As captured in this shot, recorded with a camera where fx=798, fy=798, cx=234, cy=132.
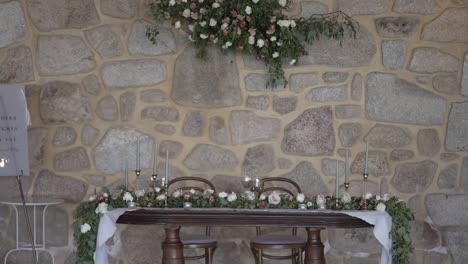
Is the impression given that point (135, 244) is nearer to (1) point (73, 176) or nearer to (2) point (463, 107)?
(1) point (73, 176)

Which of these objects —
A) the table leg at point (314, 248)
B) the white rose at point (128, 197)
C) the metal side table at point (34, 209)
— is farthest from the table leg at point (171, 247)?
the metal side table at point (34, 209)

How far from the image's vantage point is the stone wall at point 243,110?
18.0ft

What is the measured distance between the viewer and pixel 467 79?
5480 millimetres

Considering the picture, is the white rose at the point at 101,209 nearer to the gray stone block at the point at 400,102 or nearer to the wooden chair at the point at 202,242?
the wooden chair at the point at 202,242

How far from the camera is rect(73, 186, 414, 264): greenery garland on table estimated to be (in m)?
4.36

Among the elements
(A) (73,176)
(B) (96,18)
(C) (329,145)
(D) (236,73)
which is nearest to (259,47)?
(D) (236,73)

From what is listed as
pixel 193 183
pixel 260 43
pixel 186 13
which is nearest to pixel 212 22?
pixel 186 13

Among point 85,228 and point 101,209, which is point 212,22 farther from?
point 85,228

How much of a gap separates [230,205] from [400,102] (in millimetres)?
1649

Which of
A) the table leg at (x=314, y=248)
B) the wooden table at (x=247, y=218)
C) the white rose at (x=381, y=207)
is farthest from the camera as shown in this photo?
the table leg at (x=314, y=248)

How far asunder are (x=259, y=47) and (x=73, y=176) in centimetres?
159

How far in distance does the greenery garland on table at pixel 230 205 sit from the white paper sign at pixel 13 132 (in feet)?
2.81

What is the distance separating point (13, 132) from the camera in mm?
5188

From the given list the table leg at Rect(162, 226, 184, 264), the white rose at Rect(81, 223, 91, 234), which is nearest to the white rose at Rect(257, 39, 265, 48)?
the table leg at Rect(162, 226, 184, 264)
